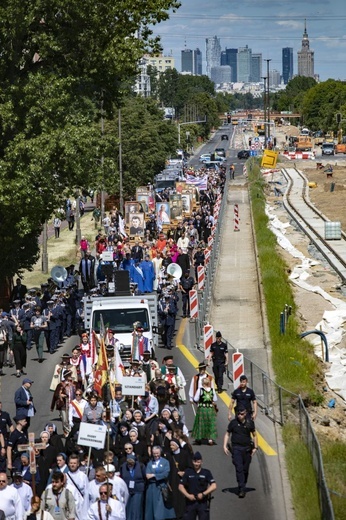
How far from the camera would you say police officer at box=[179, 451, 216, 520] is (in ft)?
51.7

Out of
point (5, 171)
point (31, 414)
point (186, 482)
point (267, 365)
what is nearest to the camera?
point (186, 482)

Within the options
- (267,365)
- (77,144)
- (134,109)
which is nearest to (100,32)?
(77,144)

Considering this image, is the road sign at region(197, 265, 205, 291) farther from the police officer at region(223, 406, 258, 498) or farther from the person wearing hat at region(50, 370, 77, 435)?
the police officer at region(223, 406, 258, 498)

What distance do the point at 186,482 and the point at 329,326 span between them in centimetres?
1922

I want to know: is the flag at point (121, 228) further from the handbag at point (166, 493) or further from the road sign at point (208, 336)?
the handbag at point (166, 493)

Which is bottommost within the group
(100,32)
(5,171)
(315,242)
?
(315,242)

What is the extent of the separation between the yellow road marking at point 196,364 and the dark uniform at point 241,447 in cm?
259

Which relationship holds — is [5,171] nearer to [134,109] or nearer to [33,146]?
[33,146]

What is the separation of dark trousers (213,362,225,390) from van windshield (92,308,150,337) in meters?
2.86

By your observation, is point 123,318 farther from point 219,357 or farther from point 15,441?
point 15,441

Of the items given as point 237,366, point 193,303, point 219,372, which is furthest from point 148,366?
point 193,303

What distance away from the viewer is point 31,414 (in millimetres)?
21781

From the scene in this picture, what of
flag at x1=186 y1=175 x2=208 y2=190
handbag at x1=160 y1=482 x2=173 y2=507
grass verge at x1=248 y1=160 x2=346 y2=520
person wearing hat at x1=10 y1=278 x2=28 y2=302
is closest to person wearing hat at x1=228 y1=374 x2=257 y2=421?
grass verge at x1=248 y1=160 x2=346 y2=520

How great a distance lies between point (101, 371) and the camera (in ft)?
68.0
